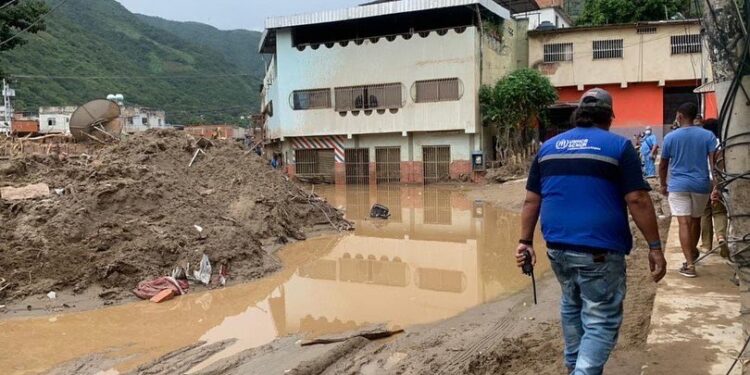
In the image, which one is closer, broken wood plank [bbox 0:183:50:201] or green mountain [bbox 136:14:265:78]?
broken wood plank [bbox 0:183:50:201]

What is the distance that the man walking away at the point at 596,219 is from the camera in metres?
2.92

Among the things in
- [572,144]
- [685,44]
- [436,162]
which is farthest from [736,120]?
[685,44]

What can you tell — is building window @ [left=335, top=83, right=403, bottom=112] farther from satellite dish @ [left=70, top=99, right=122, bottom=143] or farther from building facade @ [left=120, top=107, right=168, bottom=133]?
building facade @ [left=120, top=107, right=168, bottom=133]

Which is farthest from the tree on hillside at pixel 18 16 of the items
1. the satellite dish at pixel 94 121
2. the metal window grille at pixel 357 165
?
the metal window grille at pixel 357 165

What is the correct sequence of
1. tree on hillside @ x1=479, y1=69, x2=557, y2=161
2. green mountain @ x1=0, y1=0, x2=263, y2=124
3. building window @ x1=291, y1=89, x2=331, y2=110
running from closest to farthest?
tree on hillside @ x1=479, y1=69, x2=557, y2=161 → building window @ x1=291, y1=89, x2=331, y2=110 → green mountain @ x1=0, y1=0, x2=263, y2=124

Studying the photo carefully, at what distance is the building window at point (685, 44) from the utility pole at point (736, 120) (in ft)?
80.4

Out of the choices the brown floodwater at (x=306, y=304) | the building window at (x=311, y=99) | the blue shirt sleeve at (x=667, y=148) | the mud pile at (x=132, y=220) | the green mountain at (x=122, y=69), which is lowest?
the brown floodwater at (x=306, y=304)

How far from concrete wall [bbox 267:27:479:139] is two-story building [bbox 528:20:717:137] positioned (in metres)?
5.15

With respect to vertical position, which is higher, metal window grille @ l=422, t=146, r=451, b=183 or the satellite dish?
the satellite dish

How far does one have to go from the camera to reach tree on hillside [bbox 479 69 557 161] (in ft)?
74.5

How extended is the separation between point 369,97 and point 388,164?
3139 mm

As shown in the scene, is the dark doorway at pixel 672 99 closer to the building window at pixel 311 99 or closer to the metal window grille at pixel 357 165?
the metal window grille at pixel 357 165

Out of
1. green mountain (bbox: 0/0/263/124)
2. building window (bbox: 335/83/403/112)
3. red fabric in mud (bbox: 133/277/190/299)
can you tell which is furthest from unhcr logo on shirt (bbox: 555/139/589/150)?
green mountain (bbox: 0/0/263/124)

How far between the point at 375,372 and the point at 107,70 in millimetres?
74201
